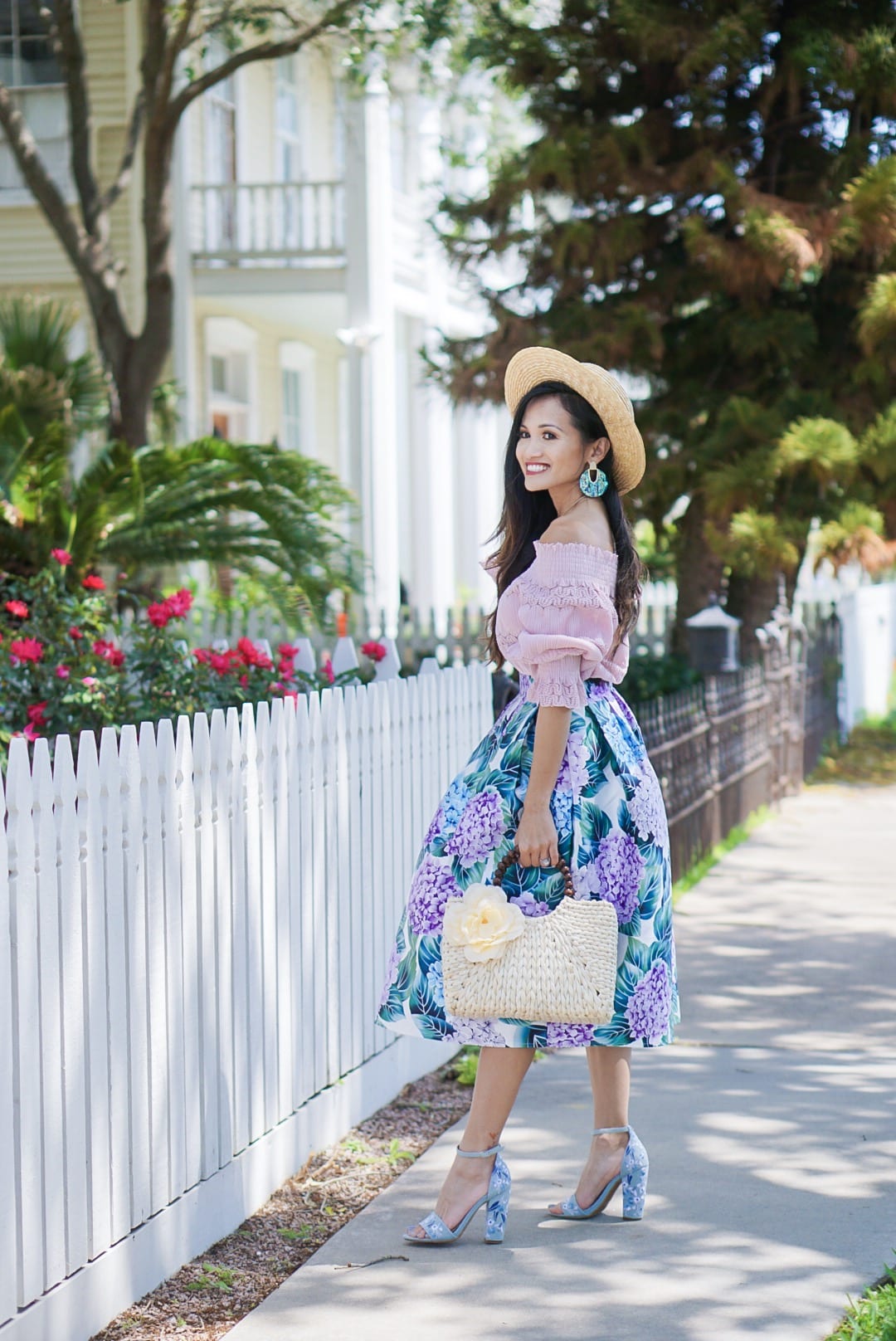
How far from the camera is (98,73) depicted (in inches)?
599

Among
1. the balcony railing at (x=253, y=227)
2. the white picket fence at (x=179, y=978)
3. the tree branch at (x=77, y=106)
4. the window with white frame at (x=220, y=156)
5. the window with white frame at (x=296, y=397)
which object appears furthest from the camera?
the window with white frame at (x=296, y=397)

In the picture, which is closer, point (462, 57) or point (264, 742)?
point (264, 742)

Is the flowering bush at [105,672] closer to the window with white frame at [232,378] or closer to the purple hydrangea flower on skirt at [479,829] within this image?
the purple hydrangea flower on skirt at [479,829]

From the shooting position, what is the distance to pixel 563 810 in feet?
12.5

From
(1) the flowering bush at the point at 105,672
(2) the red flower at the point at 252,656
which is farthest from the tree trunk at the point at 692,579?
(2) the red flower at the point at 252,656

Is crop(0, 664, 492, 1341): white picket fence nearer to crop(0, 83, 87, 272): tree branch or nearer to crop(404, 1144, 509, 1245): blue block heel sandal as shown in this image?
crop(404, 1144, 509, 1245): blue block heel sandal

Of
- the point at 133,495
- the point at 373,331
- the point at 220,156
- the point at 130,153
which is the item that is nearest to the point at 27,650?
the point at 133,495

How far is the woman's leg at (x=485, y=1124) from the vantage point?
3.85m

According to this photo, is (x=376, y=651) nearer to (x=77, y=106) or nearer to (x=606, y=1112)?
(x=606, y=1112)

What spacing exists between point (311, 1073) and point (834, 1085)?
1665 mm

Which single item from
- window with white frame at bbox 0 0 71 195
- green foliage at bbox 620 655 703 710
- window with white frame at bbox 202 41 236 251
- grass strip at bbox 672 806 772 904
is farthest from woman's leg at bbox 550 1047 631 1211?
window with white frame at bbox 0 0 71 195

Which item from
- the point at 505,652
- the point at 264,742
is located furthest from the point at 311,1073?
the point at 505,652

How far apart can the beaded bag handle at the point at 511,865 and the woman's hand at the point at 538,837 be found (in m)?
0.03

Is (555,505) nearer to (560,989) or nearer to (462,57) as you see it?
(560,989)
